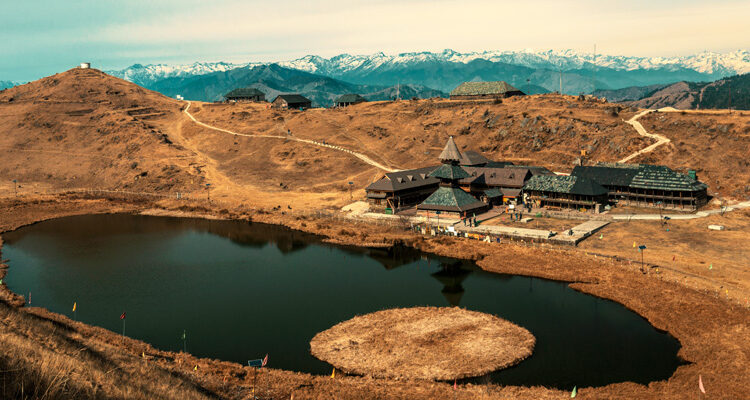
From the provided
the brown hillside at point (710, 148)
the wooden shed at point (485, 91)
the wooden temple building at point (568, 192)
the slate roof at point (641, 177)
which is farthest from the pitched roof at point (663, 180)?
the wooden shed at point (485, 91)

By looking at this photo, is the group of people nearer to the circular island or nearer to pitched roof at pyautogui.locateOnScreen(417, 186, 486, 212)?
pitched roof at pyautogui.locateOnScreen(417, 186, 486, 212)

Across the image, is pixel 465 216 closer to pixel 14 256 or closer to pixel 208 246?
pixel 208 246

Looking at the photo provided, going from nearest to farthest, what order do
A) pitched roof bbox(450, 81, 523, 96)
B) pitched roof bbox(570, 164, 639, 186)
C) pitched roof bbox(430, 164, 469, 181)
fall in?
pitched roof bbox(430, 164, 469, 181) → pitched roof bbox(570, 164, 639, 186) → pitched roof bbox(450, 81, 523, 96)

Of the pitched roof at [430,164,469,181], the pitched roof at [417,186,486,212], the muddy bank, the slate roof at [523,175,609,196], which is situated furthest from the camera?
the pitched roof at [430,164,469,181]

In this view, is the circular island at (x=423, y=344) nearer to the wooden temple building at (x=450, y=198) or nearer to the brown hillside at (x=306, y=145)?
the wooden temple building at (x=450, y=198)

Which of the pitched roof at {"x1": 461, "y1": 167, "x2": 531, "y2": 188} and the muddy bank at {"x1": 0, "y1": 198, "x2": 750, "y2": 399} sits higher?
the pitched roof at {"x1": 461, "y1": 167, "x2": 531, "y2": 188}

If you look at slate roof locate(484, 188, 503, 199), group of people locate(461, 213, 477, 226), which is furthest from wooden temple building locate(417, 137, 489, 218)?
slate roof locate(484, 188, 503, 199)

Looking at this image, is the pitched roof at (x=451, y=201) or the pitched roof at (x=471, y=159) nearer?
the pitched roof at (x=451, y=201)
